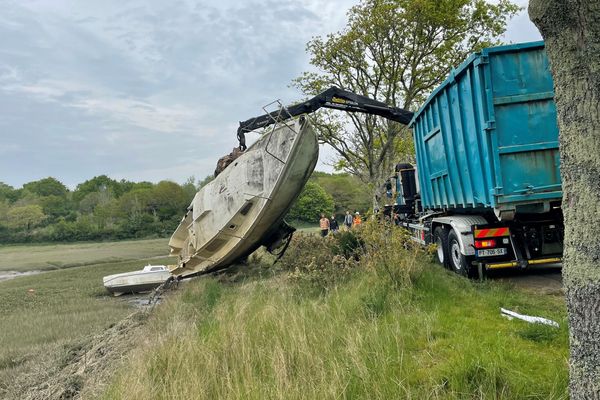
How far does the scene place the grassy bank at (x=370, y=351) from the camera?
2814mm

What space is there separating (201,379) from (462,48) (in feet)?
57.5

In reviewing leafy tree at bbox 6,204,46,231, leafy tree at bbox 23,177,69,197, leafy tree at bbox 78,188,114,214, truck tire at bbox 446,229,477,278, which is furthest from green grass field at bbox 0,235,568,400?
leafy tree at bbox 23,177,69,197

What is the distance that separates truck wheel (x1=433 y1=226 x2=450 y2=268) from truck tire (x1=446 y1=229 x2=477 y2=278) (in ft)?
0.50

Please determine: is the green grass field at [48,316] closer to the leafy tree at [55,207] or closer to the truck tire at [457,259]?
the truck tire at [457,259]

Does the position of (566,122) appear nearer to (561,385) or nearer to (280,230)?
(561,385)

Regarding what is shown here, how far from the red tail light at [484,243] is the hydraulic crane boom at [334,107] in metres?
7.19

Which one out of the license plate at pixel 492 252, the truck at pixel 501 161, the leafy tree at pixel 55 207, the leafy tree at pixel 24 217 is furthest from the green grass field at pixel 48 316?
the leafy tree at pixel 55 207

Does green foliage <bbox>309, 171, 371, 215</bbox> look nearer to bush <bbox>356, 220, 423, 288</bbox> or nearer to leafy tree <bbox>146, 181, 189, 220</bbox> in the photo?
leafy tree <bbox>146, 181, 189, 220</bbox>

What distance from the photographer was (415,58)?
17406mm

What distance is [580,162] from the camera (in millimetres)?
1960

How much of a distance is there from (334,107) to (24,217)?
6234cm

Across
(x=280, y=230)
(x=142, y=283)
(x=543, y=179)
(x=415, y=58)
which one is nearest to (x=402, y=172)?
(x=280, y=230)

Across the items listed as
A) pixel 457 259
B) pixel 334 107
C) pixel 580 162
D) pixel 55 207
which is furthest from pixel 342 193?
pixel 580 162

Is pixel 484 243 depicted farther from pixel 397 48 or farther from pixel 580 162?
pixel 397 48
